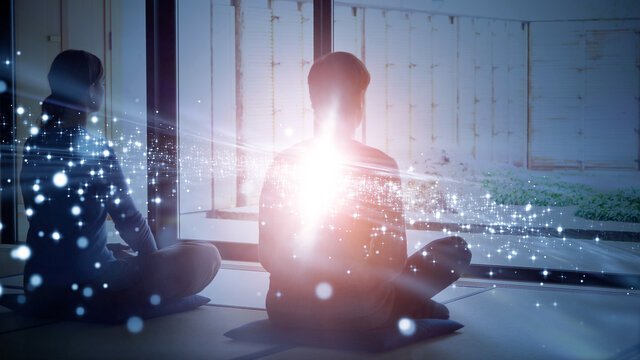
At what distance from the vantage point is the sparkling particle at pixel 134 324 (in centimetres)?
154

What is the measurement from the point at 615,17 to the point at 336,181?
732cm

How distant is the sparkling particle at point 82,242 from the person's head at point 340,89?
701 mm

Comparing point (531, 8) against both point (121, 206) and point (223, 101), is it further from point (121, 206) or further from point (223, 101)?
point (121, 206)

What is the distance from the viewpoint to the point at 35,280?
63.1 inches

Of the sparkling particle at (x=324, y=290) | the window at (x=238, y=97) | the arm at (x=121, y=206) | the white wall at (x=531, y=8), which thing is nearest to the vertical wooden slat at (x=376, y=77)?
the white wall at (x=531, y=8)

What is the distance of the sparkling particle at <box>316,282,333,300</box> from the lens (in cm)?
139

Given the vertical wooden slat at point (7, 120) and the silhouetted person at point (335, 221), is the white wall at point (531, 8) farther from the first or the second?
the silhouetted person at point (335, 221)

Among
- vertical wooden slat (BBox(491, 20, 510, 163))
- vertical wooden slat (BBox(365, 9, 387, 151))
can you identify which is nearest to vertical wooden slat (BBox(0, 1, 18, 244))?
vertical wooden slat (BBox(365, 9, 387, 151))

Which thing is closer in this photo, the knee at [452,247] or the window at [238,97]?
the knee at [452,247]

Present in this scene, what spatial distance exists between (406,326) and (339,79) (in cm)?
63

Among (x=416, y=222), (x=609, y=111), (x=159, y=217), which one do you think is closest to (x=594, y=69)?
(x=609, y=111)

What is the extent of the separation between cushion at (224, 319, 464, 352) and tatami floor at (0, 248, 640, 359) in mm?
24

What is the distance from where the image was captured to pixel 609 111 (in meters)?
7.63

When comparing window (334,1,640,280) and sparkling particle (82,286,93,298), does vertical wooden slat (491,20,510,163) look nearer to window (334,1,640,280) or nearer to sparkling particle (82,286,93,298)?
window (334,1,640,280)
